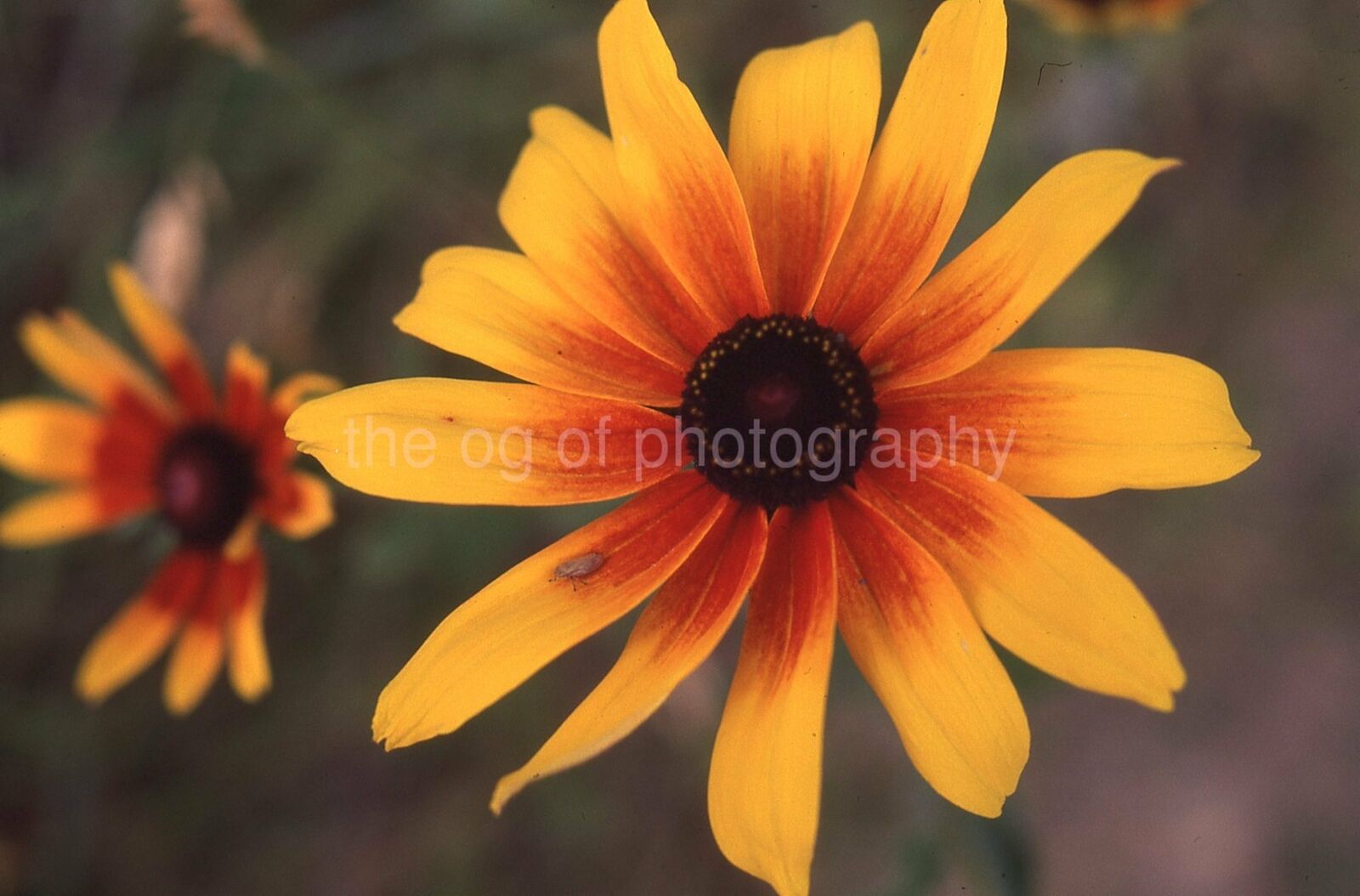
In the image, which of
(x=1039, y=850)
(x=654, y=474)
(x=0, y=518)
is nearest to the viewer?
(x=654, y=474)

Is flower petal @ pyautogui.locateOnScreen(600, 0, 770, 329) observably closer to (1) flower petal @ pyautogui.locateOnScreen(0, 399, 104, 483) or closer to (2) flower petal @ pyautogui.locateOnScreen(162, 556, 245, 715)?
(2) flower petal @ pyautogui.locateOnScreen(162, 556, 245, 715)

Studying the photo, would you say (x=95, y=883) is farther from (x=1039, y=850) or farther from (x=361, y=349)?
(x=1039, y=850)

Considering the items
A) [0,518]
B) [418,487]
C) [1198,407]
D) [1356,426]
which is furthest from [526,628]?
[1356,426]

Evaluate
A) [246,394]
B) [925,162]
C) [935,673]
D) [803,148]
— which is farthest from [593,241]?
[246,394]

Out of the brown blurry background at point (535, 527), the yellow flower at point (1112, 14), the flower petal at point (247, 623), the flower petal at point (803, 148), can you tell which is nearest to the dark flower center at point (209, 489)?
the flower petal at point (247, 623)

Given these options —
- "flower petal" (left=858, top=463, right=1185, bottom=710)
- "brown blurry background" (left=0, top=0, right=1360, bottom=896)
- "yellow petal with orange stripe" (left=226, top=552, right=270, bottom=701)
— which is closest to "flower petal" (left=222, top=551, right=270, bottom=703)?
"yellow petal with orange stripe" (left=226, top=552, right=270, bottom=701)

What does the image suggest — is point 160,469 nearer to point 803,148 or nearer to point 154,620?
point 154,620
